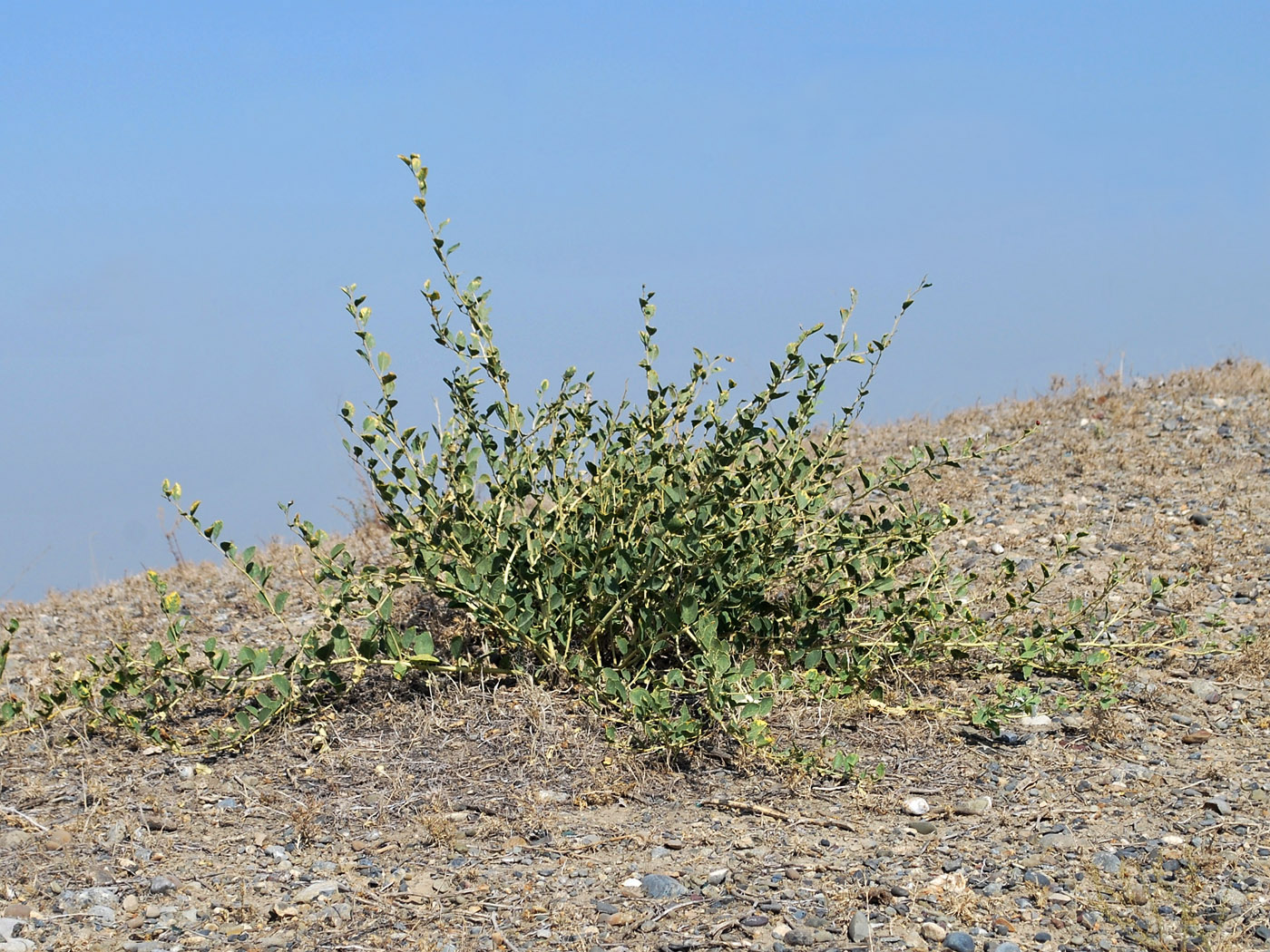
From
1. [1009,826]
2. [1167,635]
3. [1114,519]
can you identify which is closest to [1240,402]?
[1114,519]

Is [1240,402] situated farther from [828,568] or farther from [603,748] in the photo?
[603,748]

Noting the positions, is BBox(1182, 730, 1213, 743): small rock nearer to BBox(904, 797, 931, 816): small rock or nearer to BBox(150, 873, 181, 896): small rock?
BBox(904, 797, 931, 816): small rock

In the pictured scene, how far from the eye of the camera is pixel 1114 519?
21.3 feet

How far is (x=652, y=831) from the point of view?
143 inches

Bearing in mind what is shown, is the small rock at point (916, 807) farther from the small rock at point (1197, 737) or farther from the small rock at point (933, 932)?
the small rock at point (1197, 737)

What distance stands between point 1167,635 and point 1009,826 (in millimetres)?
1976

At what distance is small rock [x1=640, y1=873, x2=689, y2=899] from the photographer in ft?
10.6

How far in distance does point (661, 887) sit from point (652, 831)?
369mm

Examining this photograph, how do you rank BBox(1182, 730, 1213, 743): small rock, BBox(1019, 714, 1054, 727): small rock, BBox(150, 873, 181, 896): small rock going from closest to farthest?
BBox(150, 873, 181, 896): small rock < BBox(1182, 730, 1213, 743): small rock < BBox(1019, 714, 1054, 727): small rock

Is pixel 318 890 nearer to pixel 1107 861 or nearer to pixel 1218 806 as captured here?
pixel 1107 861

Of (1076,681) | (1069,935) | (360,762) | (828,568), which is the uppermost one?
(828,568)

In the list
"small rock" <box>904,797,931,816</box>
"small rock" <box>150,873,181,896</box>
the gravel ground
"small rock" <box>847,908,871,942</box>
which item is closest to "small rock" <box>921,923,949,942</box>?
the gravel ground

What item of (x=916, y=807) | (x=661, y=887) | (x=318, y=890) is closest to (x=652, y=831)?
(x=661, y=887)

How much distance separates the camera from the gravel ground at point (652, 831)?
312 centimetres
